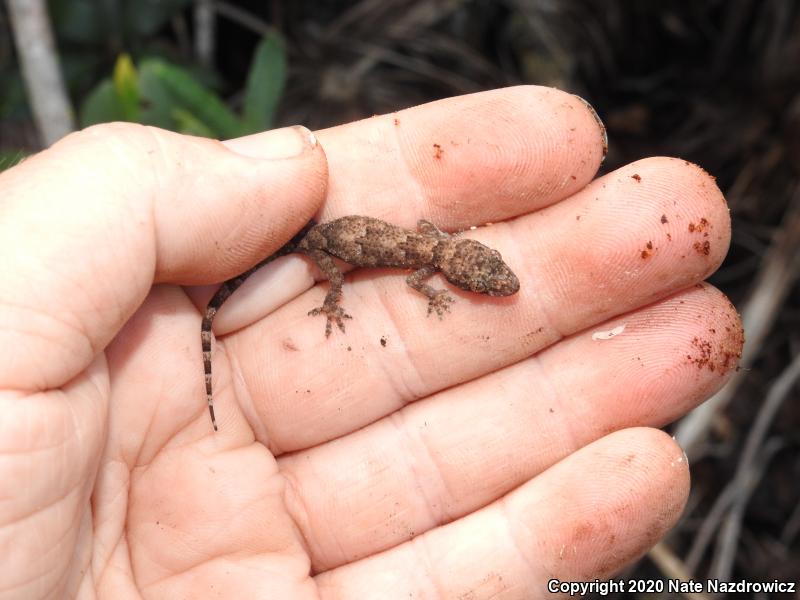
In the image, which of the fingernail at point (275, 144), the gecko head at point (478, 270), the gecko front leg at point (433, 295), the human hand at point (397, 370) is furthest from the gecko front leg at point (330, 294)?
the fingernail at point (275, 144)

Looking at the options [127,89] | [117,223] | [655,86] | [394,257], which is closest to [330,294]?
[394,257]

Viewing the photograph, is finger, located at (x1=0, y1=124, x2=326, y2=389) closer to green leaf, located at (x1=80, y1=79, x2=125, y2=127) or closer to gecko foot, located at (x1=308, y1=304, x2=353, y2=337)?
gecko foot, located at (x1=308, y1=304, x2=353, y2=337)

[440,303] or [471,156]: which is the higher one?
[471,156]

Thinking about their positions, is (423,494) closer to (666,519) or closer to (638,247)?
(666,519)

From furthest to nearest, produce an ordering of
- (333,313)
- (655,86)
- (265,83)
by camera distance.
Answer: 1. (655,86)
2. (265,83)
3. (333,313)

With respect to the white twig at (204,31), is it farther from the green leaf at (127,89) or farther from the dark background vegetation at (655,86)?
the green leaf at (127,89)

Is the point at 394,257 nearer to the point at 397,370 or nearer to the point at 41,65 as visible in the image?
the point at 397,370

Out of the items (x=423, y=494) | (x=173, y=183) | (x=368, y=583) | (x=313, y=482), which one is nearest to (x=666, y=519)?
(x=423, y=494)
